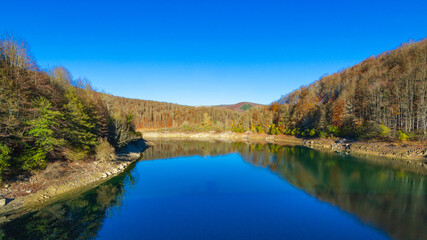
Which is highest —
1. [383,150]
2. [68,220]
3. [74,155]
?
[383,150]

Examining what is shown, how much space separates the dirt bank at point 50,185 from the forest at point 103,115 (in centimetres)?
89

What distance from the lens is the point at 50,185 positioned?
14188 millimetres

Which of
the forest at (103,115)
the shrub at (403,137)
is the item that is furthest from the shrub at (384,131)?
the shrub at (403,137)

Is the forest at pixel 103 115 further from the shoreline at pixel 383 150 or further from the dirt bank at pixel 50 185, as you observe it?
the shoreline at pixel 383 150

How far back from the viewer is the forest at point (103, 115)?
1383 centimetres

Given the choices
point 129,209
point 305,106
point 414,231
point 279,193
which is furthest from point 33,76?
point 305,106

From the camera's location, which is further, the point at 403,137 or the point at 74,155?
the point at 403,137

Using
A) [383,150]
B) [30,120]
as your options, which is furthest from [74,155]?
[383,150]

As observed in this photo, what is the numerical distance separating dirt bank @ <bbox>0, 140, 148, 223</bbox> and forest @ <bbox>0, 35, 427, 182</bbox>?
2.93 ft

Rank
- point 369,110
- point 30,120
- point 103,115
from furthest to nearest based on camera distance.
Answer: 1. point 369,110
2. point 103,115
3. point 30,120

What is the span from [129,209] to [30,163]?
26.8 feet

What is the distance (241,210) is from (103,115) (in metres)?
21.6

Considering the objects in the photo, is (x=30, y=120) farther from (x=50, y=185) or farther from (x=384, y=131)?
(x=384, y=131)

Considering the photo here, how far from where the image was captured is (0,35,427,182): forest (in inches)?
544
